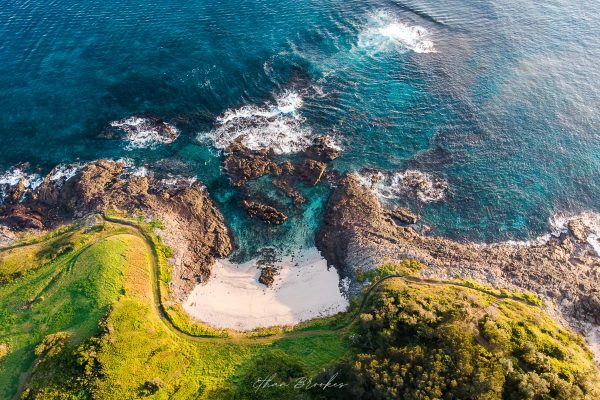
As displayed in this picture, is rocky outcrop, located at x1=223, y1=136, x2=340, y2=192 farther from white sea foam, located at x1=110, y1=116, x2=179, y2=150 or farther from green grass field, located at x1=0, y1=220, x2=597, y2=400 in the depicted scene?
green grass field, located at x1=0, y1=220, x2=597, y2=400

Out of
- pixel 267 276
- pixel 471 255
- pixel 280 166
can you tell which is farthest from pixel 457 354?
pixel 280 166

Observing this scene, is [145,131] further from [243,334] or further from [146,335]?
[243,334]

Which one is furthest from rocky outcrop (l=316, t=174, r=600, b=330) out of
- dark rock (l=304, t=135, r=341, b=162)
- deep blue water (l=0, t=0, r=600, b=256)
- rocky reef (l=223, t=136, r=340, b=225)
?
dark rock (l=304, t=135, r=341, b=162)

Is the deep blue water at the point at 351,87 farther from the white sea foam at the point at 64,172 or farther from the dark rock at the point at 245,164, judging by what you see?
the dark rock at the point at 245,164

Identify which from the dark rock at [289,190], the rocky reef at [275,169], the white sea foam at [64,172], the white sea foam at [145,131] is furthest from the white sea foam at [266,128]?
the white sea foam at [64,172]

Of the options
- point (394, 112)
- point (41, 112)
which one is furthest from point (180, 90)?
point (394, 112)

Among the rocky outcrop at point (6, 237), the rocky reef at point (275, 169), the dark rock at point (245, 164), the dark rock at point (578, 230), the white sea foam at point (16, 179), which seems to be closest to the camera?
the rocky outcrop at point (6, 237)
